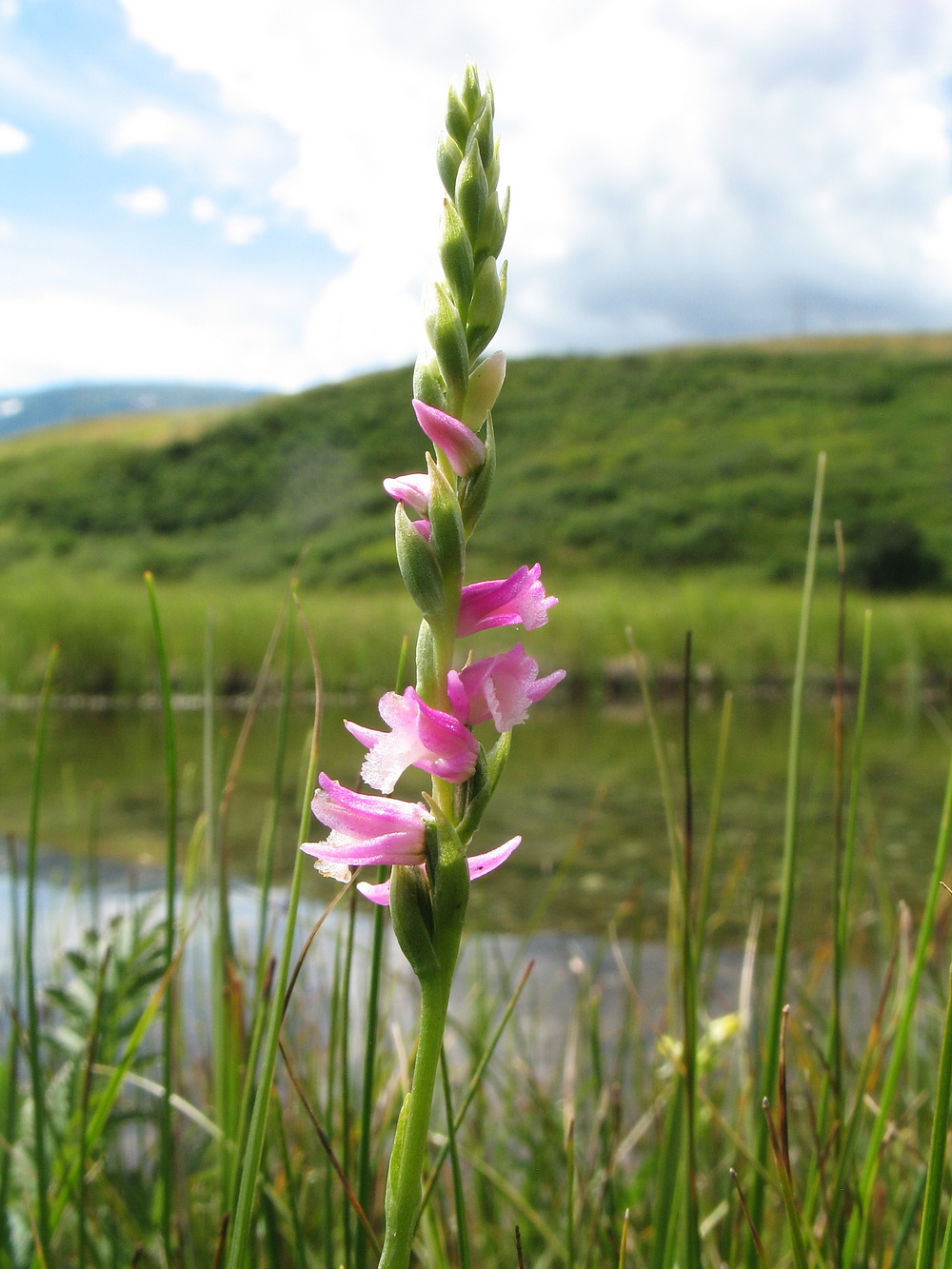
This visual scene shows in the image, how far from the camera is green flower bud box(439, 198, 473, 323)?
0.46 m

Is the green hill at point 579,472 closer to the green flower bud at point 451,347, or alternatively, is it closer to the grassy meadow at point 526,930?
the grassy meadow at point 526,930

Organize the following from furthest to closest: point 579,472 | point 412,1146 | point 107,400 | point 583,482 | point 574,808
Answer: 1. point 107,400
2. point 579,472
3. point 583,482
4. point 574,808
5. point 412,1146

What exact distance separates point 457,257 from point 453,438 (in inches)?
3.8

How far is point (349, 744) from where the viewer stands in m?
8.13

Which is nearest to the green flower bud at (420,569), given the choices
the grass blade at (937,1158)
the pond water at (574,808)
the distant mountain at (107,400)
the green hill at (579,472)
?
the grass blade at (937,1158)

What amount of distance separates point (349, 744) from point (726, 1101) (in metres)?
6.19

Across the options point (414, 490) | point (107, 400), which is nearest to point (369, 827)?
point (414, 490)

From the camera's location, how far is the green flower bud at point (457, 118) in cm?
49

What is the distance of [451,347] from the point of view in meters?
0.45

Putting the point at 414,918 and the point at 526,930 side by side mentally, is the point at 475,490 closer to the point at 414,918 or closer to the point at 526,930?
the point at 414,918

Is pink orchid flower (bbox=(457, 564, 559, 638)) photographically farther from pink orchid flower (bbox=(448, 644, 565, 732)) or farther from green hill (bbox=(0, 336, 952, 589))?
green hill (bbox=(0, 336, 952, 589))

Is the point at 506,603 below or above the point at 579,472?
below

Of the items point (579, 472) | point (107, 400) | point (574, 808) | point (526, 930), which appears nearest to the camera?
point (526, 930)

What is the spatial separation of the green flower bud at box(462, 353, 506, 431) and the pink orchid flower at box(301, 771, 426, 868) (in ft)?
0.58
